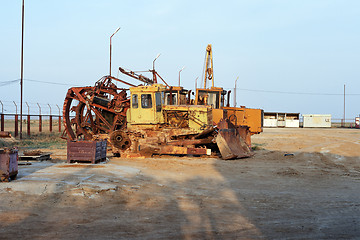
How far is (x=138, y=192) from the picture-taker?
9625 millimetres

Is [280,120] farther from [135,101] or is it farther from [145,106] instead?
[135,101]

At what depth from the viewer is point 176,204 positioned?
867 centimetres

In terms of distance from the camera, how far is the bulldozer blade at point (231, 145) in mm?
17562

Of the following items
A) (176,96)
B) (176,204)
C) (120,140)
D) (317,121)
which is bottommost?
(176,204)

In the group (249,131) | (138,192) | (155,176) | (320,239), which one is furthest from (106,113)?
(320,239)

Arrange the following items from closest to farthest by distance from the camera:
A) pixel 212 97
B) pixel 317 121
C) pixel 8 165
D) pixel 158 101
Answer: pixel 8 165
pixel 158 101
pixel 212 97
pixel 317 121

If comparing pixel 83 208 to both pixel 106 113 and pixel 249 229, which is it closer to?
pixel 249 229

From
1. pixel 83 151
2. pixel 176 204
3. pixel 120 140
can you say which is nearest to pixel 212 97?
pixel 120 140

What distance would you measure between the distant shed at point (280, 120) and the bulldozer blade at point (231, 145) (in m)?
46.2

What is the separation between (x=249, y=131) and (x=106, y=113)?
7.79 m

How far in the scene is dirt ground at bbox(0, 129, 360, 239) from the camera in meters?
6.66

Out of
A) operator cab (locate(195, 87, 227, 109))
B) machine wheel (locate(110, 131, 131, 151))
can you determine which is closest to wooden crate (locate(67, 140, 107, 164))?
machine wheel (locate(110, 131, 131, 151))

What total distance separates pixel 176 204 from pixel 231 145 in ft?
32.0

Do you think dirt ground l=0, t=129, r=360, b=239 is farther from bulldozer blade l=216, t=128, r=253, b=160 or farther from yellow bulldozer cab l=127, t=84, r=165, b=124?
yellow bulldozer cab l=127, t=84, r=165, b=124
